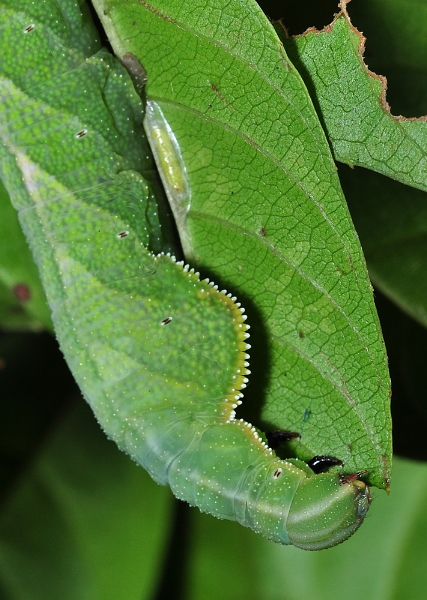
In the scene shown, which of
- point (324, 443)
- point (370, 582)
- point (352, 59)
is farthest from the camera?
point (370, 582)

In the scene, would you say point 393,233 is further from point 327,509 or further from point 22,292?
point 22,292

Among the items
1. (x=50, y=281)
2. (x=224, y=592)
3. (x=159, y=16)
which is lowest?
(x=224, y=592)

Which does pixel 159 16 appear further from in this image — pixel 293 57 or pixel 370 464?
pixel 370 464

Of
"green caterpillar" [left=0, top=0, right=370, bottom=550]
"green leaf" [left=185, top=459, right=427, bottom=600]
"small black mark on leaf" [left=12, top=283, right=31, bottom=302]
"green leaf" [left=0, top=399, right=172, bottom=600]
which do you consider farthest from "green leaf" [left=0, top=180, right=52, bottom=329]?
"green leaf" [left=185, top=459, right=427, bottom=600]

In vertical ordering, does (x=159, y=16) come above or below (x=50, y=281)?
above

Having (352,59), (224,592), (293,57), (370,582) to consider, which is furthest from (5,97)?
(370,582)

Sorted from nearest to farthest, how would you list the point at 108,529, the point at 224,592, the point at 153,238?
the point at 153,238 → the point at 108,529 → the point at 224,592

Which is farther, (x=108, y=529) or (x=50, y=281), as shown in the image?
(x=108, y=529)
